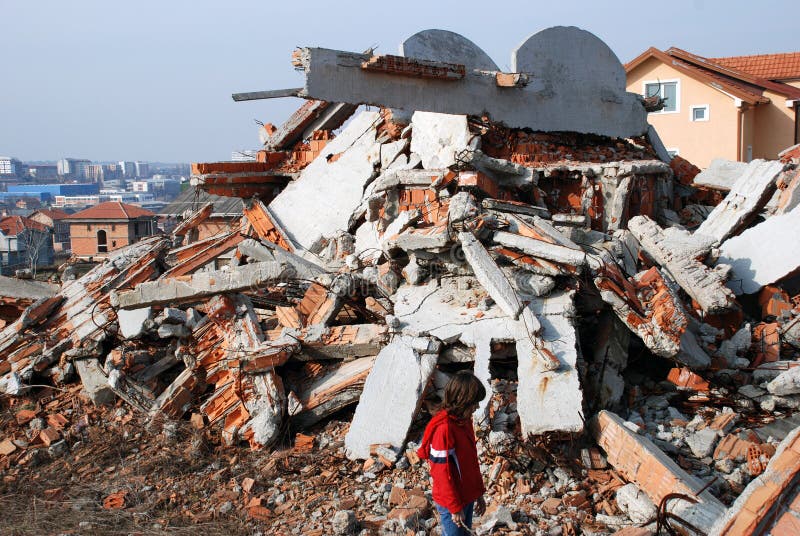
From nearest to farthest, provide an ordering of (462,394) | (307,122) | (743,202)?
(462,394)
(743,202)
(307,122)

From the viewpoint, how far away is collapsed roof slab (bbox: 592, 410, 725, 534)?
4.44 m

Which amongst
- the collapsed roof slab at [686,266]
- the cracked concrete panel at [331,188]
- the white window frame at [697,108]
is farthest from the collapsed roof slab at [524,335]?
the white window frame at [697,108]

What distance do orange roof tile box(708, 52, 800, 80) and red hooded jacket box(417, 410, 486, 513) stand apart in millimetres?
23995

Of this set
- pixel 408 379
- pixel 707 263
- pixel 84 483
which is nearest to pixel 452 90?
pixel 707 263

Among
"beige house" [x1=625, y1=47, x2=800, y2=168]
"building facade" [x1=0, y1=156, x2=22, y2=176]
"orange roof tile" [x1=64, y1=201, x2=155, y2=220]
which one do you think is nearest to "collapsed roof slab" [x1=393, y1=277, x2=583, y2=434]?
"beige house" [x1=625, y1=47, x2=800, y2=168]

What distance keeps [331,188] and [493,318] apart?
611 centimetres

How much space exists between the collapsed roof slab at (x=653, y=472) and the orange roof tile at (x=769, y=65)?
22262mm

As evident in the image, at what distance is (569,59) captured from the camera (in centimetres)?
1112

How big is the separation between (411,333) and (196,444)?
208cm

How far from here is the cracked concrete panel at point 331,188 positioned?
11.4 meters

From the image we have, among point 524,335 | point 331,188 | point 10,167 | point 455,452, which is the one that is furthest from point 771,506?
point 10,167

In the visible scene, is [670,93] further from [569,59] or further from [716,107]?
[569,59]

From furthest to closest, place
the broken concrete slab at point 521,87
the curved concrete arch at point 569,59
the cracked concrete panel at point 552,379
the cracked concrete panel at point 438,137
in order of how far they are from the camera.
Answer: the curved concrete arch at point 569,59 < the cracked concrete panel at point 438,137 < the broken concrete slab at point 521,87 < the cracked concrete panel at point 552,379

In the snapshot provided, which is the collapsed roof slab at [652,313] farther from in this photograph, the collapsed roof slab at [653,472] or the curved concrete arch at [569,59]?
the curved concrete arch at [569,59]
